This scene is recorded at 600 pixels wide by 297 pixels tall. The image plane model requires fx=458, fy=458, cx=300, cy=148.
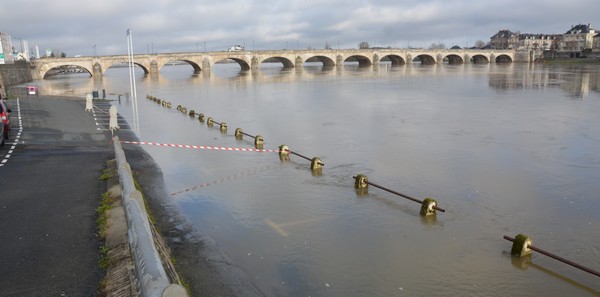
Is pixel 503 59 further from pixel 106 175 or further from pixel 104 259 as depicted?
pixel 104 259

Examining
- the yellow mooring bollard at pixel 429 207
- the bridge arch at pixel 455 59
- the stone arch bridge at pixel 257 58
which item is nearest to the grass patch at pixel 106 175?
the yellow mooring bollard at pixel 429 207

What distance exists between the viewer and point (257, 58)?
393 feet

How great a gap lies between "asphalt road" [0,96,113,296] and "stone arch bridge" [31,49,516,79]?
86.0 meters

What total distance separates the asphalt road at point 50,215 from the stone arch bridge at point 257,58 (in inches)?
3386

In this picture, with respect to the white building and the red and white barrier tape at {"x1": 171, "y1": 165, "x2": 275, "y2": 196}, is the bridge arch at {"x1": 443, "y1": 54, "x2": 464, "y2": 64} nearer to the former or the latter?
the white building

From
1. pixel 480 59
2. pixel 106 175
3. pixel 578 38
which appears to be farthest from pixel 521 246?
pixel 578 38

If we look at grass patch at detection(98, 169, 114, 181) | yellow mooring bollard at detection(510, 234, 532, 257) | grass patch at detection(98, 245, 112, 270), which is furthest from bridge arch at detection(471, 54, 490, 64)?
grass patch at detection(98, 245, 112, 270)

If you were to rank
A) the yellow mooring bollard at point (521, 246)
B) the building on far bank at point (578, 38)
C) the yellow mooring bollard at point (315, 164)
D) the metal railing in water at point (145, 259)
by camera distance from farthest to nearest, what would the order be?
the building on far bank at point (578, 38) → the yellow mooring bollard at point (315, 164) → the yellow mooring bollard at point (521, 246) → the metal railing in water at point (145, 259)

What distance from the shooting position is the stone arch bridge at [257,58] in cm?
9741

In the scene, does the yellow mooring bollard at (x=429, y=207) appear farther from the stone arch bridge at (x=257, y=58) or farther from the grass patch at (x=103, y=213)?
the stone arch bridge at (x=257, y=58)

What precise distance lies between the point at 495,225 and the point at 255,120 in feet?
66.1

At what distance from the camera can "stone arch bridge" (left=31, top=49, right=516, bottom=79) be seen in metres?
97.4

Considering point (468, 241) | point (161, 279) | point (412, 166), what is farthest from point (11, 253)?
point (412, 166)

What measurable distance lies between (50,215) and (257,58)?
4471 inches
